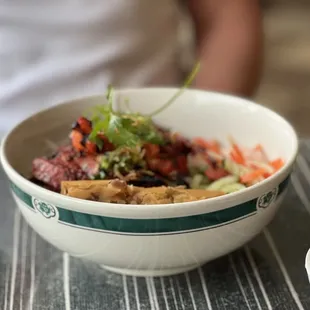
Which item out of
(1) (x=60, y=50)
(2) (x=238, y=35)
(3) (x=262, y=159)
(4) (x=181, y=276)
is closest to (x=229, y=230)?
(4) (x=181, y=276)

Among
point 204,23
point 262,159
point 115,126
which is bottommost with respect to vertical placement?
point 204,23

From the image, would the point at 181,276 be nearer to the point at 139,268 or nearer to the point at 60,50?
the point at 139,268

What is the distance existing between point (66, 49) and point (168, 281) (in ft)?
1.93

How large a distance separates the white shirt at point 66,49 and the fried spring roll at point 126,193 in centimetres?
53

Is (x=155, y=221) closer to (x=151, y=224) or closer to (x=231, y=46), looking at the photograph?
(x=151, y=224)

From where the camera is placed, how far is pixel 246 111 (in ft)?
2.88

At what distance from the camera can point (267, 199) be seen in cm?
65

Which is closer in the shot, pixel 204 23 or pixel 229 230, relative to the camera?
pixel 229 230

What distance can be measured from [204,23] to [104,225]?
0.84 metres

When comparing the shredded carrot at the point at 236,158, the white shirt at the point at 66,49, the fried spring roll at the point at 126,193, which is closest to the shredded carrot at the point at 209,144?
the shredded carrot at the point at 236,158

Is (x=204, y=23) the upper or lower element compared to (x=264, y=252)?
lower

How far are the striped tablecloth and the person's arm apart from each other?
0.58 meters

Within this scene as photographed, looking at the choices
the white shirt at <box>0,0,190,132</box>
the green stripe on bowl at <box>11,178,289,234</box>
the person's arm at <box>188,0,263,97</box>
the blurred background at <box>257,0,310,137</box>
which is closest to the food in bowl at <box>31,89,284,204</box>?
the green stripe on bowl at <box>11,178,289,234</box>

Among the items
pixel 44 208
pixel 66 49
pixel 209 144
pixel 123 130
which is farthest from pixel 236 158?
pixel 66 49
